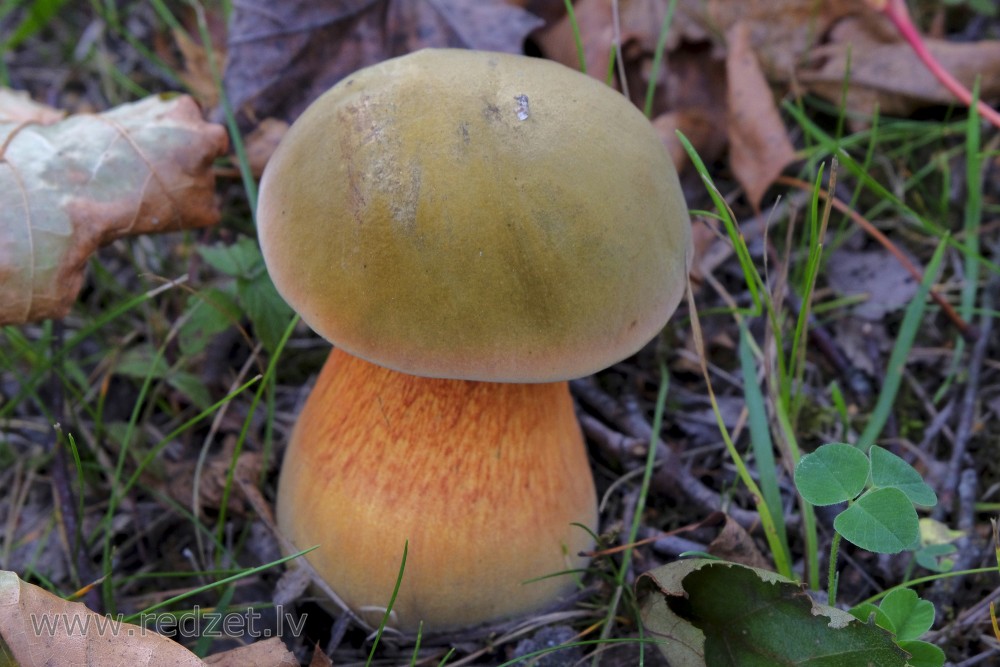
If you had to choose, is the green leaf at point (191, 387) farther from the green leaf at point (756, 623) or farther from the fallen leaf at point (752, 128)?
the fallen leaf at point (752, 128)

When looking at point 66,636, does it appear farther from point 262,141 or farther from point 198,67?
point 198,67

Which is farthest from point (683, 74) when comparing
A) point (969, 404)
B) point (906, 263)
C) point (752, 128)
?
point (969, 404)

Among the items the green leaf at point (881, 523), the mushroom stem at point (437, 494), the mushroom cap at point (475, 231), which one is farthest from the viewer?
the mushroom stem at point (437, 494)

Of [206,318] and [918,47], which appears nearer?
[206,318]

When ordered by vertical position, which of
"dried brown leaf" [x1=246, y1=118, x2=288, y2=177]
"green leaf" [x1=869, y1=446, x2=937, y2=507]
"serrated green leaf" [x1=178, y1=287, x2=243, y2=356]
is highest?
"dried brown leaf" [x1=246, y1=118, x2=288, y2=177]

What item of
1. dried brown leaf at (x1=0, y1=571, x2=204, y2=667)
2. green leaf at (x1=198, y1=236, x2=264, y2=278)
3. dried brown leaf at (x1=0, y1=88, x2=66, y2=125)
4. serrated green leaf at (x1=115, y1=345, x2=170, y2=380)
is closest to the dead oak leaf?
dried brown leaf at (x1=0, y1=88, x2=66, y2=125)

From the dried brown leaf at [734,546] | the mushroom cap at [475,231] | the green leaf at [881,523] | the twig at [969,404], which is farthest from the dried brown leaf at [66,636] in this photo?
the twig at [969,404]

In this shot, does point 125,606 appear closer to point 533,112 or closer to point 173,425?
point 173,425

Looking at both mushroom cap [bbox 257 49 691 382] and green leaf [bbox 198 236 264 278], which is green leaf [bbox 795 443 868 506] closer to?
mushroom cap [bbox 257 49 691 382]
